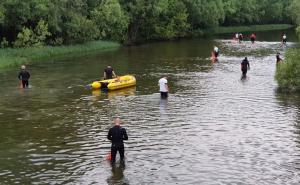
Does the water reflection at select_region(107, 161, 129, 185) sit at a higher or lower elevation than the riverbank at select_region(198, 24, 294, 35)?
lower

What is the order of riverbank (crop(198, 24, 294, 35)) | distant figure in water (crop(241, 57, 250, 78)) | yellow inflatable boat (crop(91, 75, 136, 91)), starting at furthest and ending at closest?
1. riverbank (crop(198, 24, 294, 35))
2. distant figure in water (crop(241, 57, 250, 78))
3. yellow inflatable boat (crop(91, 75, 136, 91))

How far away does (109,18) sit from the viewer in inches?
2958

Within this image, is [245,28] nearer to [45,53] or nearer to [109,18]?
[109,18]

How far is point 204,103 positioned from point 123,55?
33.0m

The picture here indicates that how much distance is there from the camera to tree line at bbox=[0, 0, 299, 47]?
6000 centimetres

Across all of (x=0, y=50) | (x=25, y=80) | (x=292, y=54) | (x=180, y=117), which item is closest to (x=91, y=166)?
(x=180, y=117)

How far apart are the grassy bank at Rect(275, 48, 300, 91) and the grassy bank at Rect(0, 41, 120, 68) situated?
27326mm

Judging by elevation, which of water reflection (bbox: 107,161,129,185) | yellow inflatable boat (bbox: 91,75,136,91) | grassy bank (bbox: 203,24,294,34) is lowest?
water reflection (bbox: 107,161,129,185)

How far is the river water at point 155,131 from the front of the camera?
60.8ft

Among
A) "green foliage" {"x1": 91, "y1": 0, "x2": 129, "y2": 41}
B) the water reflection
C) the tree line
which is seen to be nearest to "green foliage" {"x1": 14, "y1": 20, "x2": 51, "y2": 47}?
the tree line

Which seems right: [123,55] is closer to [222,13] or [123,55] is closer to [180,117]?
[180,117]

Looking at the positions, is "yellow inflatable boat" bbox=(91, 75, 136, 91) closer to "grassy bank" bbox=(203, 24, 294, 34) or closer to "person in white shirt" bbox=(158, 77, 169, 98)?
"person in white shirt" bbox=(158, 77, 169, 98)

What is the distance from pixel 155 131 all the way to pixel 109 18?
173 feet

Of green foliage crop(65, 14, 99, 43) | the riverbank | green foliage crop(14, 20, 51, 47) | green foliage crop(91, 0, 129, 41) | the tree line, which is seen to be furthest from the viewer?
the riverbank
